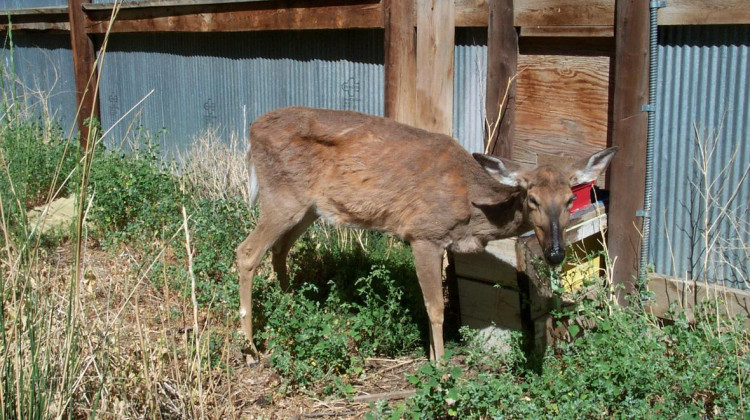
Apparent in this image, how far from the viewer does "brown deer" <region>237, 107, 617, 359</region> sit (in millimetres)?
5785

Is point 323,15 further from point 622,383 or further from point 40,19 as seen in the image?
point 40,19

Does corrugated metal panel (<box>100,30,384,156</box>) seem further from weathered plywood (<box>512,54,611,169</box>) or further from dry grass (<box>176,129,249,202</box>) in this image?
weathered plywood (<box>512,54,611,169</box>)

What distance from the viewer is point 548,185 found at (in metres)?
5.23

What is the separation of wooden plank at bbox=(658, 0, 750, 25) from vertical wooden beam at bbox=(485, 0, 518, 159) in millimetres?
1336

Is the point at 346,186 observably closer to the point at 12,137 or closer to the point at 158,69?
the point at 12,137

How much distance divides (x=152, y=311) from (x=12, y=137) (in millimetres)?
2397

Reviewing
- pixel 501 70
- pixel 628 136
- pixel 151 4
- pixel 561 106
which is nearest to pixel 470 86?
pixel 501 70

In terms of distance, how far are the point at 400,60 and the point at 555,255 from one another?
305cm

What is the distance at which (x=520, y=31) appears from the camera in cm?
652

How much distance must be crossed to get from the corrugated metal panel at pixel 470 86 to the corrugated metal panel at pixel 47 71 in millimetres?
6961

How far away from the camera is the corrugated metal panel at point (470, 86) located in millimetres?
6918

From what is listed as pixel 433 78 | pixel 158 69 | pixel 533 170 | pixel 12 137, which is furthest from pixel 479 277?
pixel 158 69

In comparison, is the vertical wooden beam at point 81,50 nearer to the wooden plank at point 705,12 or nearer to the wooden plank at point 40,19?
the wooden plank at point 40,19

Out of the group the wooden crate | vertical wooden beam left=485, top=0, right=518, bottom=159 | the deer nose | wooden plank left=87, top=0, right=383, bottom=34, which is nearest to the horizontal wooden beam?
wooden plank left=87, top=0, right=383, bottom=34
